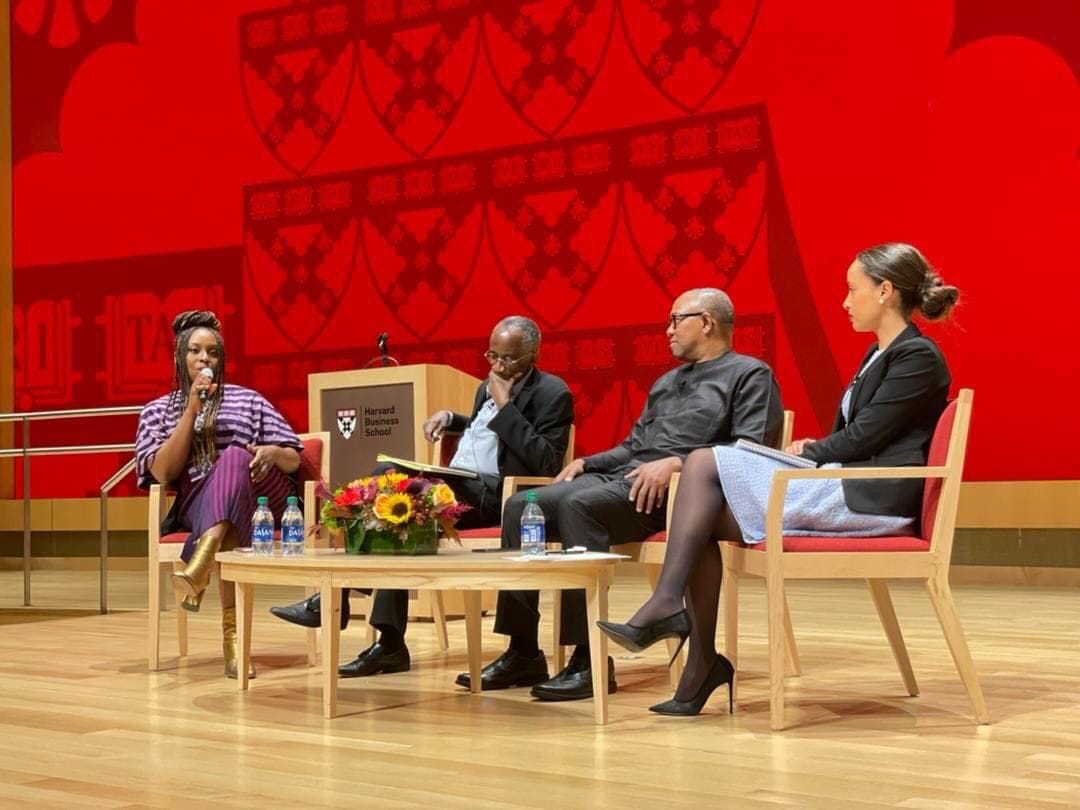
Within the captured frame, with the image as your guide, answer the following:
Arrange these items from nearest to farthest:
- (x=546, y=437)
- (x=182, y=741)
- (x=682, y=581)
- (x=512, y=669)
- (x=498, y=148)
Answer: (x=182, y=741) < (x=682, y=581) < (x=512, y=669) < (x=546, y=437) < (x=498, y=148)

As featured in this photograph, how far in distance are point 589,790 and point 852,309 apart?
142 centimetres

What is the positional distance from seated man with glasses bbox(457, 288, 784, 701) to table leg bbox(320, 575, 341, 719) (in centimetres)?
48

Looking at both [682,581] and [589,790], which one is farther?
[682,581]

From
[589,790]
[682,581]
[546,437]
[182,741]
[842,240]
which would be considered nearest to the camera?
[589,790]

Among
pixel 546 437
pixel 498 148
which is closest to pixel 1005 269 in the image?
pixel 498 148

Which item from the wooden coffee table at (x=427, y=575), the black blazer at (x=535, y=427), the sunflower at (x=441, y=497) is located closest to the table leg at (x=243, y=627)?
the wooden coffee table at (x=427, y=575)

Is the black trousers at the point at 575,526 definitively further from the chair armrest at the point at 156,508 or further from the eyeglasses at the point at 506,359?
the chair armrest at the point at 156,508

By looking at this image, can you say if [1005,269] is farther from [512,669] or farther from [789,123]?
[512,669]

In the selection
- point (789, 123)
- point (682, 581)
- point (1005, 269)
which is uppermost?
point (789, 123)

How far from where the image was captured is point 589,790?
2291 millimetres

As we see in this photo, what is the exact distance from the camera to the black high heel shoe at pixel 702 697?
308 cm

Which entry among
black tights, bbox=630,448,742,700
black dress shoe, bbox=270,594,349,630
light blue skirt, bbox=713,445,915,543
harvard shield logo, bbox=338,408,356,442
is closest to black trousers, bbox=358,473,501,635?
black dress shoe, bbox=270,594,349,630

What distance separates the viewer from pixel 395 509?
10.7ft

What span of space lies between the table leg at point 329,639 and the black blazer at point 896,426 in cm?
109
